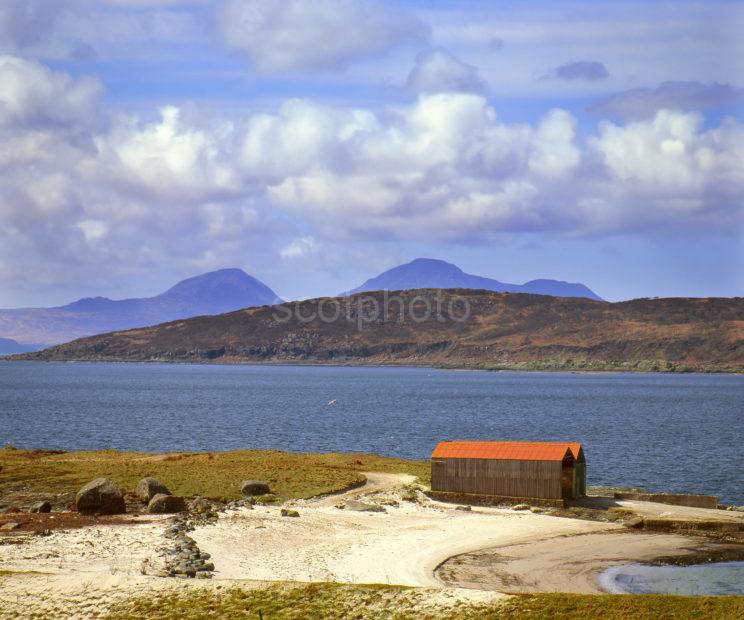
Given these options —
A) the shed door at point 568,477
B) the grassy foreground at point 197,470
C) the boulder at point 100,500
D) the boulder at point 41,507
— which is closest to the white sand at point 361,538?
the shed door at point 568,477

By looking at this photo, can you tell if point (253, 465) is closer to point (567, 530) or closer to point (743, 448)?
point (567, 530)

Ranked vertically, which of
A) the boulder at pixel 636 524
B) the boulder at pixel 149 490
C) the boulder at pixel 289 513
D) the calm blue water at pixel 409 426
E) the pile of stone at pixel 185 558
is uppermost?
the boulder at pixel 149 490

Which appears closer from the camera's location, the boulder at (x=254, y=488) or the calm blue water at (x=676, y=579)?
the calm blue water at (x=676, y=579)

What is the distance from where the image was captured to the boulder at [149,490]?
4594 cm

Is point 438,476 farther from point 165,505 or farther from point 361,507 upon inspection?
point 165,505

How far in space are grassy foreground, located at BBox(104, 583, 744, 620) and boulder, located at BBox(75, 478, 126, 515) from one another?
47.6 ft

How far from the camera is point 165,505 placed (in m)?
44.0

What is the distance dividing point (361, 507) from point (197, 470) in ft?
44.6

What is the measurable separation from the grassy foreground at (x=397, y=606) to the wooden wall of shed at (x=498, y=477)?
71.1 feet

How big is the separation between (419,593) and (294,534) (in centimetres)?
1248

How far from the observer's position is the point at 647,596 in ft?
97.3

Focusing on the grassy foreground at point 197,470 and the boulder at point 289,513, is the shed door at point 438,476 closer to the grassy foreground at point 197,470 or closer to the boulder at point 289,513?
the grassy foreground at point 197,470

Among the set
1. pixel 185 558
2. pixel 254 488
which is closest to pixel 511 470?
pixel 254 488

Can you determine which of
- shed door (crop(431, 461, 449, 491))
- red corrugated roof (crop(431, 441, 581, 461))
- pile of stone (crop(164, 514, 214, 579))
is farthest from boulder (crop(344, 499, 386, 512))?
pile of stone (crop(164, 514, 214, 579))
